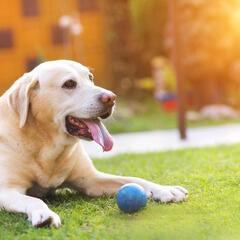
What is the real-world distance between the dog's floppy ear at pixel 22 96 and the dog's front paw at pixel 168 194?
785 mm

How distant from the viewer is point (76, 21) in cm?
1054

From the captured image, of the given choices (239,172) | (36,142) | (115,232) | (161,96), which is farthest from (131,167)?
(161,96)

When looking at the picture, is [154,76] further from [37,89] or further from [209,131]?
[37,89]

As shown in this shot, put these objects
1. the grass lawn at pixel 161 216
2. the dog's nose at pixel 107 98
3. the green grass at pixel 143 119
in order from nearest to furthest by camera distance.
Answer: the grass lawn at pixel 161 216 < the dog's nose at pixel 107 98 < the green grass at pixel 143 119

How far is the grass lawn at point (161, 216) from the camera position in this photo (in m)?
3.04

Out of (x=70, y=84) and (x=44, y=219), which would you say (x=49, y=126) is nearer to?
(x=70, y=84)

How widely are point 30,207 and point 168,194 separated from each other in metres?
0.75

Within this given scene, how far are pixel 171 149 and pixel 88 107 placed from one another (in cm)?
285

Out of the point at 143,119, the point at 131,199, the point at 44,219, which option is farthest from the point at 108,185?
the point at 143,119

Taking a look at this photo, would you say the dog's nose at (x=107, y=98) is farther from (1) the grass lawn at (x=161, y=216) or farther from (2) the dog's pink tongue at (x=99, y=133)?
(1) the grass lawn at (x=161, y=216)

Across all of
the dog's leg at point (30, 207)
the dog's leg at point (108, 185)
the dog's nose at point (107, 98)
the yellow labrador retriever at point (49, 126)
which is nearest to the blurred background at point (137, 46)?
the dog's leg at point (108, 185)

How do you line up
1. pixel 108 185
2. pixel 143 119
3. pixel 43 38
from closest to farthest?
pixel 108 185 → pixel 143 119 → pixel 43 38

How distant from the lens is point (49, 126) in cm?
368

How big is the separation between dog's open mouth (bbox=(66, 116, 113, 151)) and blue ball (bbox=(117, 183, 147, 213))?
0.27 m
